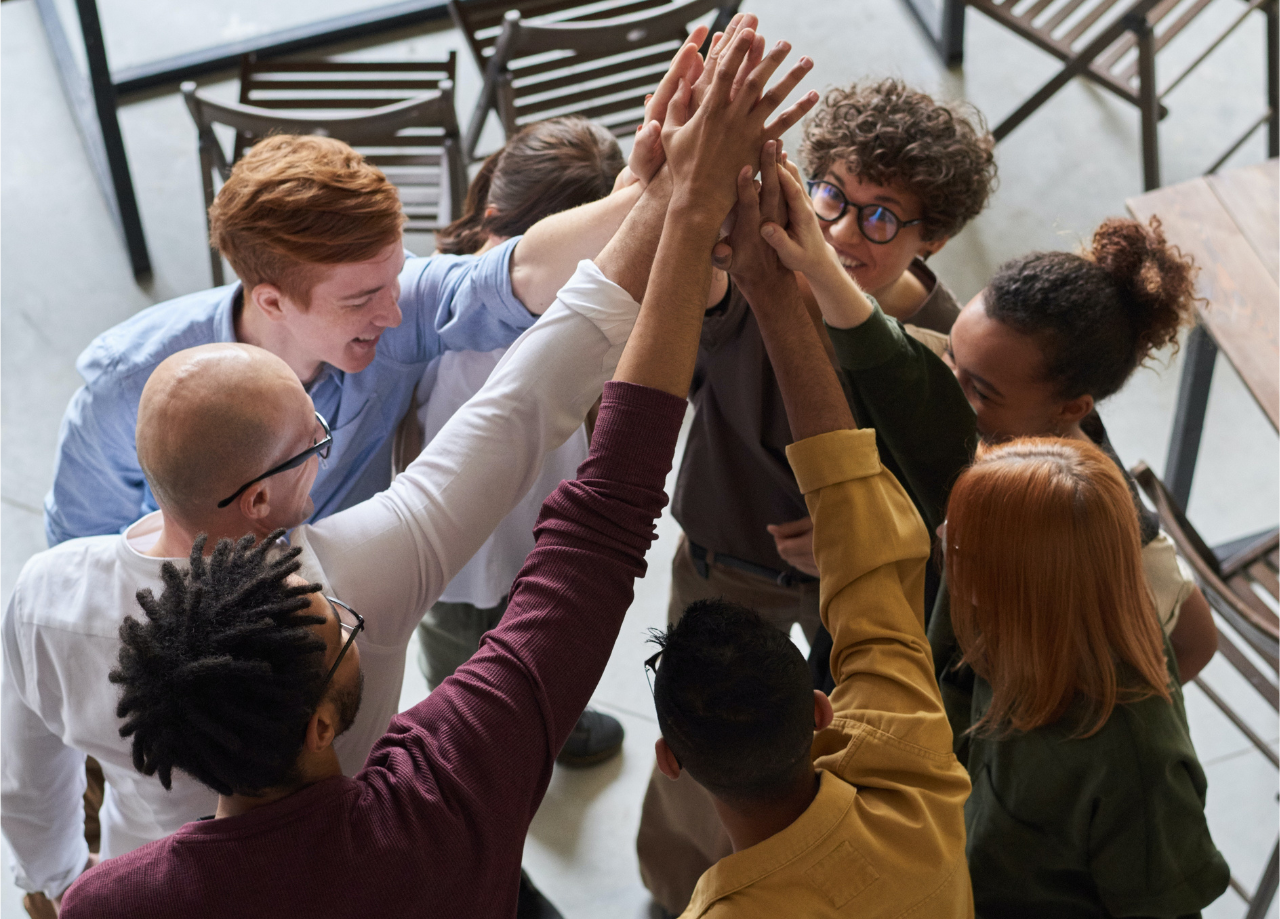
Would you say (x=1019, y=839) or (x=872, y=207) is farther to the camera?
(x=872, y=207)

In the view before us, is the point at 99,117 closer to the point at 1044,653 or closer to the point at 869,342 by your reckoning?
the point at 869,342

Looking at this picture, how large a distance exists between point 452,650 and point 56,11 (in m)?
4.08

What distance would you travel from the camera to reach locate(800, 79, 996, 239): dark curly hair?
2.08 metres

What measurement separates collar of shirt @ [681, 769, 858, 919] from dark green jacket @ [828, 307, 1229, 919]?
1.35ft

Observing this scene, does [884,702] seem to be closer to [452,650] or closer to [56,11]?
[452,650]

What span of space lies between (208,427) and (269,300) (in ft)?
1.63

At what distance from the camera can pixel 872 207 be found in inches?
83.2

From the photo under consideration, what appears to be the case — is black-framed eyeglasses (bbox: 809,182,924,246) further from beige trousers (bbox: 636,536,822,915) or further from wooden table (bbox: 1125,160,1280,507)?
wooden table (bbox: 1125,160,1280,507)

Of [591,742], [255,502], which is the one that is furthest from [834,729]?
[591,742]

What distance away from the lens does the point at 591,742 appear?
290 centimetres

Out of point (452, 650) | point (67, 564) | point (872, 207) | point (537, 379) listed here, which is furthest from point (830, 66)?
point (67, 564)

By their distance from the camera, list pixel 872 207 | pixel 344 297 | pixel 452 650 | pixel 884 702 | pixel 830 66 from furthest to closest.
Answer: pixel 830 66, pixel 452 650, pixel 872 207, pixel 344 297, pixel 884 702

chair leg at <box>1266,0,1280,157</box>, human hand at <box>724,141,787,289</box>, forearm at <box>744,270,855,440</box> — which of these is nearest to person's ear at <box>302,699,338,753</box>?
forearm at <box>744,270,855,440</box>

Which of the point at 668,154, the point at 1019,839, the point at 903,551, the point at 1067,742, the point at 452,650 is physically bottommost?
the point at 452,650
